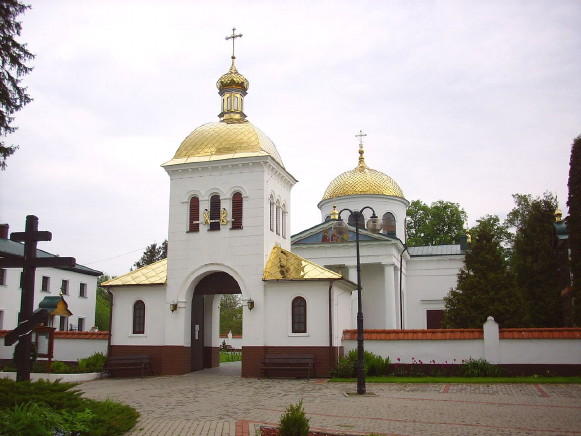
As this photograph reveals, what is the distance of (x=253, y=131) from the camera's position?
23594 mm

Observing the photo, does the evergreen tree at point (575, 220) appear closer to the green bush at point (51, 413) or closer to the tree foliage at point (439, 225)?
the green bush at point (51, 413)

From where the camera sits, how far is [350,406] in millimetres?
13883

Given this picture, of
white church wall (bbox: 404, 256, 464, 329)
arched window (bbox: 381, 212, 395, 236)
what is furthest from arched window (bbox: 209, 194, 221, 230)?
white church wall (bbox: 404, 256, 464, 329)

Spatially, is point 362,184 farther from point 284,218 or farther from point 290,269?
point 290,269

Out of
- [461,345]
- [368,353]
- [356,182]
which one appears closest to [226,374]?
[368,353]

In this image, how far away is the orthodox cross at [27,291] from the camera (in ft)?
35.3

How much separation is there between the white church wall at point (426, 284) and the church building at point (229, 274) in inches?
659

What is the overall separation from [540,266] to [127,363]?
75.3 feet

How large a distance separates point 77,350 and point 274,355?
837 cm

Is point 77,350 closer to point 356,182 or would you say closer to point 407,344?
point 407,344

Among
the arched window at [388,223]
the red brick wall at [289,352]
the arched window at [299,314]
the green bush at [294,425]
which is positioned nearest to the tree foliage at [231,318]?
the arched window at [388,223]

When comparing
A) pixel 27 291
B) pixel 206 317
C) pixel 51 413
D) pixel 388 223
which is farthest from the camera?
pixel 388 223

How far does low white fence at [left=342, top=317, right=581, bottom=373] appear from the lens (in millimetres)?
19578

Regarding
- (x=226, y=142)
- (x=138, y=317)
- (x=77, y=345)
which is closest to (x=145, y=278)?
(x=138, y=317)
